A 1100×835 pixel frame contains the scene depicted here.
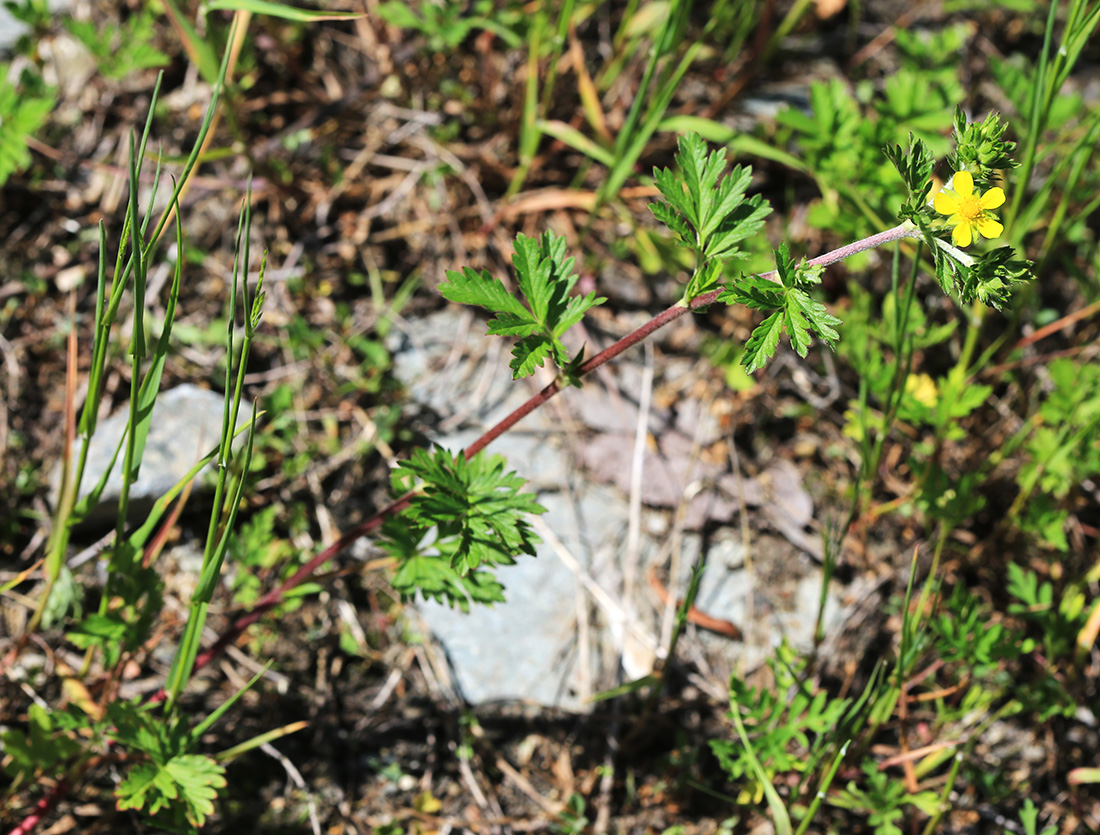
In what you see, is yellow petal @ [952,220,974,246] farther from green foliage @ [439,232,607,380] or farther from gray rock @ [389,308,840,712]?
gray rock @ [389,308,840,712]

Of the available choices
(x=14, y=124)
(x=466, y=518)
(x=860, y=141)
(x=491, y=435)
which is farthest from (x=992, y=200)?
(x=14, y=124)

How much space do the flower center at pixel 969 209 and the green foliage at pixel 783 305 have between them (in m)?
0.31

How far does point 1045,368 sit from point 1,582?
4.31m

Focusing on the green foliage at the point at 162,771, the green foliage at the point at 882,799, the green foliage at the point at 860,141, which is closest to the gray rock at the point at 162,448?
the green foliage at the point at 162,771

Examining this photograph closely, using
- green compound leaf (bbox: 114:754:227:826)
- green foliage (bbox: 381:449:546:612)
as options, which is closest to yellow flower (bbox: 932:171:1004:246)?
green foliage (bbox: 381:449:546:612)

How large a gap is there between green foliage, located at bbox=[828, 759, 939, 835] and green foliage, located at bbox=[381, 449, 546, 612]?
1.47 meters

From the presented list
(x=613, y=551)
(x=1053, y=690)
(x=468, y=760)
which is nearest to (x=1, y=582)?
(x=468, y=760)

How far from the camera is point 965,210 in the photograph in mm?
1766

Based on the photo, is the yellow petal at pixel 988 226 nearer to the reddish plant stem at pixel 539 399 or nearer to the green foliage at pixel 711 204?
the reddish plant stem at pixel 539 399

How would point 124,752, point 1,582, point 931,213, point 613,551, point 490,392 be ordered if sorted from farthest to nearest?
point 490,392 → point 613,551 → point 1,582 → point 124,752 → point 931,213

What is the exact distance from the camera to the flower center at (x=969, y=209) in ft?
5.78

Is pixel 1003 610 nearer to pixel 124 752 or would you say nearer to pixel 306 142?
pixel 124 752

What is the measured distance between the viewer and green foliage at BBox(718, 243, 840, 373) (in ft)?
5.89

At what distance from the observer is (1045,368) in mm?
3707
